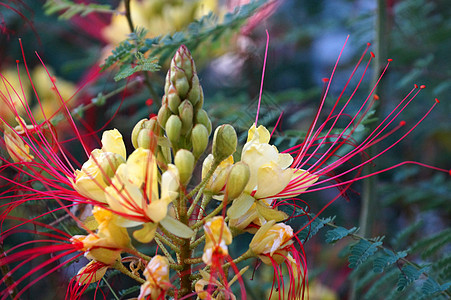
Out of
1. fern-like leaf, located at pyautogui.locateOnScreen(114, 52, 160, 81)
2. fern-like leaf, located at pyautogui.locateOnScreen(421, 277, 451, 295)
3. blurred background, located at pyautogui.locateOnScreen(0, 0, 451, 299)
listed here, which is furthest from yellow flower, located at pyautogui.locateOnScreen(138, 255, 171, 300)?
blurred background, located at pyautogui.locateOnScreen(0, 0, 451, 299)

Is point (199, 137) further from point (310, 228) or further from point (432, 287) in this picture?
point (432, 287)

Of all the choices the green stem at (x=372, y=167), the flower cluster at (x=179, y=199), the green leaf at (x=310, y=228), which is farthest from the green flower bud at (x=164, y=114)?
the green stem at (x=372, y=167)

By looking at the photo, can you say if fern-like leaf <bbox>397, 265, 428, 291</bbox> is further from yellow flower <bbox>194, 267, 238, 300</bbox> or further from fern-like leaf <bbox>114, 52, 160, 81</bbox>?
fern-like leaf <bbox>114, 52, 160, 81</bbox>

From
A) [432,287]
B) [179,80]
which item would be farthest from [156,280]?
[432,287]

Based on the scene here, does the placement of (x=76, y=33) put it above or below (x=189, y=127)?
below

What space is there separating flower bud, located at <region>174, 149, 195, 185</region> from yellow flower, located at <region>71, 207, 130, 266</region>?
172 millimetres

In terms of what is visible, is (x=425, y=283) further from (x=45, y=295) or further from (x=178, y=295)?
(x=45, y=295)

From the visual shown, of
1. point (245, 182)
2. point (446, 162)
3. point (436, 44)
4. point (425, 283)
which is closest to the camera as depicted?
point (245, 182)

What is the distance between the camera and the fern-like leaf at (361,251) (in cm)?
127

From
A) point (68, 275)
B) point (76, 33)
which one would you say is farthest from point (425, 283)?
point (76, 33)

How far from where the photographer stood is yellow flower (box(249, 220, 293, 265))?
1.16m

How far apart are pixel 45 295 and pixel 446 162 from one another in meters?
2.32

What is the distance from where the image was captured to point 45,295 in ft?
5.83

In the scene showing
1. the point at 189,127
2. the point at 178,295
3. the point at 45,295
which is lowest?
the point at 45,295
